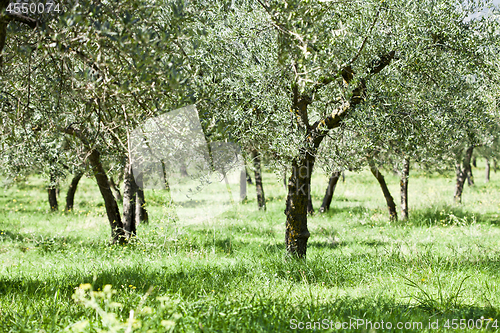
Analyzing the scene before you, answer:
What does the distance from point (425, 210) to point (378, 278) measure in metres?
11.8

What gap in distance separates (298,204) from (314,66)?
2948mm

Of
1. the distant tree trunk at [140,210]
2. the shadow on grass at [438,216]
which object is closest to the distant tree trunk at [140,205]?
the distant tree trunk at [140,210]

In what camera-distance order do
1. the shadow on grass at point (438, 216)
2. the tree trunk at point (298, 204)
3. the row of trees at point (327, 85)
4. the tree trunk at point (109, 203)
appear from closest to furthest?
the row of trees at point (327, 85)
the tree trunk at point (298, 204)
the tree trunk at point (109, 203)
the shadow on grass at point (438, 216)

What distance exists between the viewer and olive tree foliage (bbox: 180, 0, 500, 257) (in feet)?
22.9

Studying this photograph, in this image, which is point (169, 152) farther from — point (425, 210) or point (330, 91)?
point (425, 210)

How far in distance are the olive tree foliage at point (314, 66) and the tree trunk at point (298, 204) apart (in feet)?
0.07

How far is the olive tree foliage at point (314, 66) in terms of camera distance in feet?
22.9

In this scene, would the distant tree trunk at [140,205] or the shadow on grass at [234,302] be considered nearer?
the shadow on grass at [234,302]

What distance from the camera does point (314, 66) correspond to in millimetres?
6617

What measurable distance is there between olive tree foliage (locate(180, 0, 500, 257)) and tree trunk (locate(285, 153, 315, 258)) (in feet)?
0.07

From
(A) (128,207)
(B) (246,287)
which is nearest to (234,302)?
(B) (246,287)

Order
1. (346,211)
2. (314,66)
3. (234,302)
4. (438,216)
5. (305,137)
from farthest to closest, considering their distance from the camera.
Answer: (346,211) → (438,216) → (305,137) → (314,66) → (234,302)

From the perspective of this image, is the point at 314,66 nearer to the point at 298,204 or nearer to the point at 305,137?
the point at 305,137

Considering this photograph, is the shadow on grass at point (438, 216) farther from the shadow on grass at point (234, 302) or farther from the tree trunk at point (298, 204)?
the shadow on grass at point (234, 302)
